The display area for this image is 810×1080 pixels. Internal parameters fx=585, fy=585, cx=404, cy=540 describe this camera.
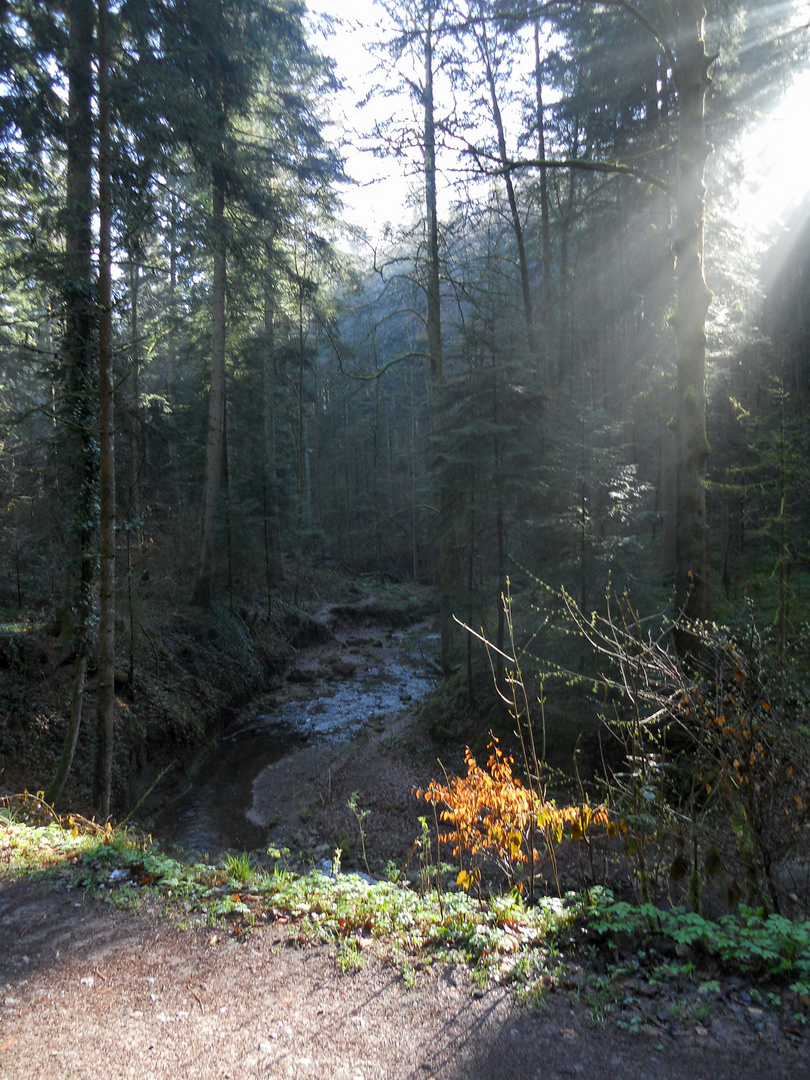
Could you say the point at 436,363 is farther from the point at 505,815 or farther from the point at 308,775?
the point at 505,815

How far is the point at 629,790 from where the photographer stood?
13.8 ft

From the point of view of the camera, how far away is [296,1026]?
109 inches

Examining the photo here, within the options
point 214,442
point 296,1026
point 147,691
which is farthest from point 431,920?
point 214,442

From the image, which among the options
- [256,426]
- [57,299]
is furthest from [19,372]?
[57,299]

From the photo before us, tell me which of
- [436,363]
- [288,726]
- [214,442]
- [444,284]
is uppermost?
[444,284]

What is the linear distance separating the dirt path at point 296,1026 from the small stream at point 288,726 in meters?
3.43

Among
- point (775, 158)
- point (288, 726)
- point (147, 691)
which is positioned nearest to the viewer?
point (147, 691)

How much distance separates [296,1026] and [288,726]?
39.1 ft

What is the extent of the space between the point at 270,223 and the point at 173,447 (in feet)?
45.1

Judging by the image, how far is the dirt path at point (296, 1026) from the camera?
2463mm

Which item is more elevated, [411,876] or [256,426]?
[256,426]

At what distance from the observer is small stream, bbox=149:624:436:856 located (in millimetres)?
9211

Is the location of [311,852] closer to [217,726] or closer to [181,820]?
[181,820]

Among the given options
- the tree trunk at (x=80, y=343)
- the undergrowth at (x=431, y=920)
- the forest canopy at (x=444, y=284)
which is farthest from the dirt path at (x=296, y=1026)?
the tree trunk at (x=80, y=343)
